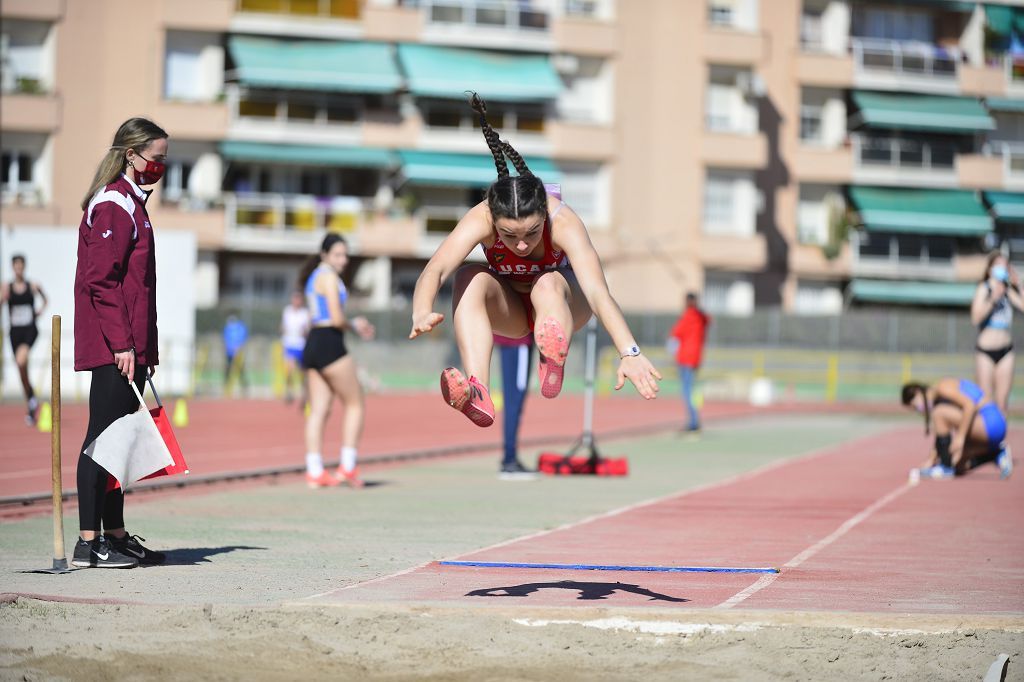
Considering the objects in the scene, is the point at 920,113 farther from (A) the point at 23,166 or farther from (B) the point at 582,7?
(A) the point at 23,166

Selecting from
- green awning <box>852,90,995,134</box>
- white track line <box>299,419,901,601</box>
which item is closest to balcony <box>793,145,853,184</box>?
green awning <box>852,90,995,134</box>

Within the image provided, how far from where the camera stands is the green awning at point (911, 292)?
56.4 metres

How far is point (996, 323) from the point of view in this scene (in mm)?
16219

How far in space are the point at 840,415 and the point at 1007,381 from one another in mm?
17793

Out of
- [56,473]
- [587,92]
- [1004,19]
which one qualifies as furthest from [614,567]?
[1004,19]

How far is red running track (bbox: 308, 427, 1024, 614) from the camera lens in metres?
7.54

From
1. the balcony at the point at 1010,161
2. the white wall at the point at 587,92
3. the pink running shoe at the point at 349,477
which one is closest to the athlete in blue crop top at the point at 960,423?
the pink running shoe at the point at 349,477

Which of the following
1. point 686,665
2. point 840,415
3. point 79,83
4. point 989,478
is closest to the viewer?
point 686,665

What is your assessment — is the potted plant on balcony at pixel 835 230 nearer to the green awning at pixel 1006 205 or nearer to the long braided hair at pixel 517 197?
the green awning at pixel 1006 205

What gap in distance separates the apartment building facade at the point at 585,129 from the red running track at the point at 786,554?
36.3m

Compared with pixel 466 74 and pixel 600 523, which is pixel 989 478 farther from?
pixel 466 74

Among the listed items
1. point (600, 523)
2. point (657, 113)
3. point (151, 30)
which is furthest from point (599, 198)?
point (600, 523)

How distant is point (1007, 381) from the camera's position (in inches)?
635

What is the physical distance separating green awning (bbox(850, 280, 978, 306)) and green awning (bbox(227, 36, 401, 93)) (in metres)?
19.1
